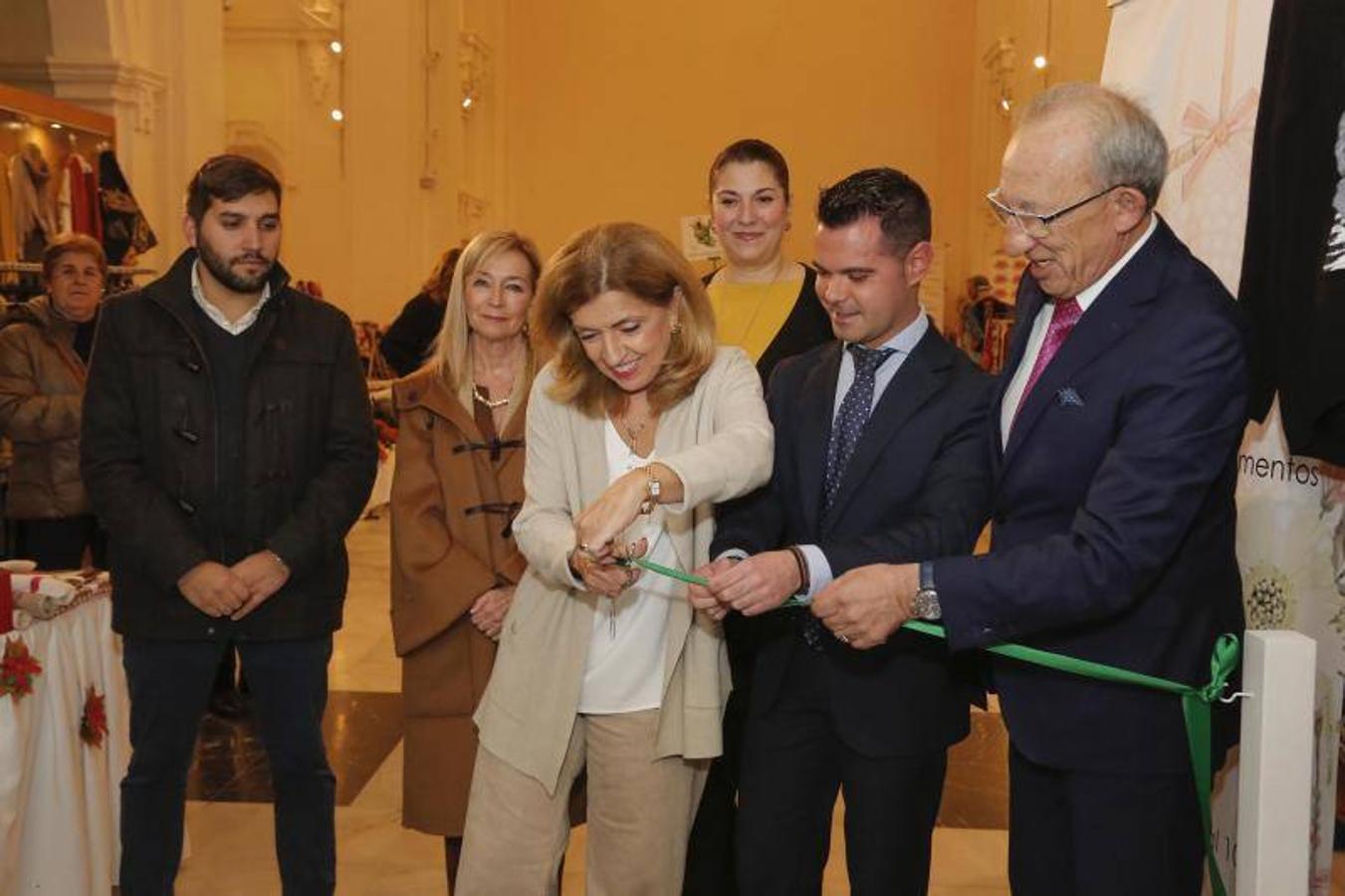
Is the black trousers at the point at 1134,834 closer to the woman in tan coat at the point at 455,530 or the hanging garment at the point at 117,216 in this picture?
the woman in tan coat at the point at 455,530

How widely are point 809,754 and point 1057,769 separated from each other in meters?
0.51

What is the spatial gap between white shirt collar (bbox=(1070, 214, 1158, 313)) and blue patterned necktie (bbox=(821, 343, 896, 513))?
463 mm

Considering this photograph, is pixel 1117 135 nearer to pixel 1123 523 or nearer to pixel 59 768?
pixel 1123 523

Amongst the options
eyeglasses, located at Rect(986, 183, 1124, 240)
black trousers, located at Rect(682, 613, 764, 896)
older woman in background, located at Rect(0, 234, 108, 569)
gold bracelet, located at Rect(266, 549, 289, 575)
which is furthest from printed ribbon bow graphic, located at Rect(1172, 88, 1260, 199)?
older woman in background, located at Rect(0, 234, 108, 569)

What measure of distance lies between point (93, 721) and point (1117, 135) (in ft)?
9.97

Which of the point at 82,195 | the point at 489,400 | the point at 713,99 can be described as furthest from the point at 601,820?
the point at 713,99

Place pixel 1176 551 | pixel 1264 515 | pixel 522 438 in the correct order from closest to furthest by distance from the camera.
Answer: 1. pixel 1176 551
2. pixel 1264 515
3. pixel 522 438

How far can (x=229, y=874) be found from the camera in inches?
169

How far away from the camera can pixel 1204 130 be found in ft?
11.1

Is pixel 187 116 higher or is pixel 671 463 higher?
pixel 187 116

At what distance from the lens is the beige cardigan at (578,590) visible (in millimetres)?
2703

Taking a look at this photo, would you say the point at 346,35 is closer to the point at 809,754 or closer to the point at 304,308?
the point at 304,308

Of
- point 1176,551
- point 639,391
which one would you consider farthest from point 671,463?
point 1176,551

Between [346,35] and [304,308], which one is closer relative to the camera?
[304,308]
